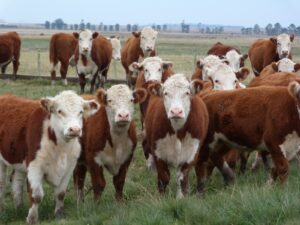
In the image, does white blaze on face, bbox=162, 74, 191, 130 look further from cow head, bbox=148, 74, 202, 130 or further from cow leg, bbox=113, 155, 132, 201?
cow leg, bbox=113, 155, 132, 201

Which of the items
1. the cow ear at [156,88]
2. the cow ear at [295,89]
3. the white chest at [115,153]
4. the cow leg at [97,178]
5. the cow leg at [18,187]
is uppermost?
the cow ear at [295,89]

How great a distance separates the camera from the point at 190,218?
6230mm

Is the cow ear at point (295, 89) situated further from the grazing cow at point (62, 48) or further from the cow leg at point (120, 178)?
the grazing cow at point (62, 48)

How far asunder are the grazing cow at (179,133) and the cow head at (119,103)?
0.29 meters

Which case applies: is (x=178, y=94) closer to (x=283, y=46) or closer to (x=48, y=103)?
(x=48, y=103)

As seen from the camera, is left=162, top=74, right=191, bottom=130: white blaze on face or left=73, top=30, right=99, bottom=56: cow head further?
left=73, top=30, right=99, bottom=56: cow head

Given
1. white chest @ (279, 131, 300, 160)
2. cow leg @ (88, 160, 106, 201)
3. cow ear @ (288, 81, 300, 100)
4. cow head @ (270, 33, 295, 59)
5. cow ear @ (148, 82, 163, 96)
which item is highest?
cow ear @ (288, 81, 300, 100)

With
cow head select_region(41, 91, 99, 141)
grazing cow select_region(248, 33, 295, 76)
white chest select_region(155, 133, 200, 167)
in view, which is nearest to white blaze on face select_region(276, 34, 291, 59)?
grazing cow select_region(248, 33, 295, 76)

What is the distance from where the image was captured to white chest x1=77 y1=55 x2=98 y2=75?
19219 millimetres

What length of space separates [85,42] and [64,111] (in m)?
11.8

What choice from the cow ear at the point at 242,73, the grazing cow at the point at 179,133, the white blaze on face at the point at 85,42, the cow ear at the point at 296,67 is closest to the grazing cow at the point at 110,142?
the grazing cow at the point at 179,133

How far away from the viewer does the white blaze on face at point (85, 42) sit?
62.4 feet

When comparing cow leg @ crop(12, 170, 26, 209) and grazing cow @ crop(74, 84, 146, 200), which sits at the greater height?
grazing cow @ crop(74, 84, 146, 200)

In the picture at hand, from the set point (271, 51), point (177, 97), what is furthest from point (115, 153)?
point (271, 51)
